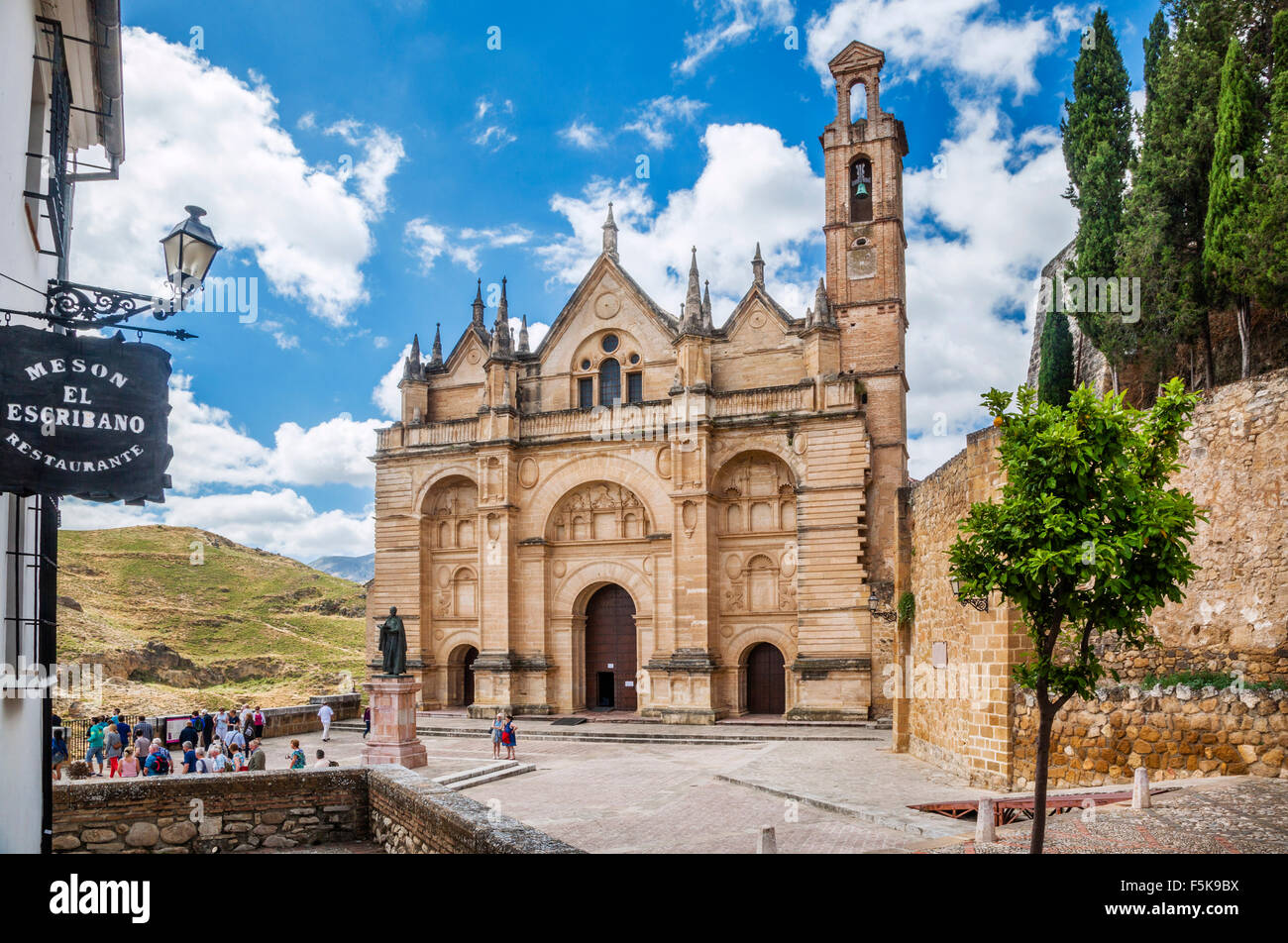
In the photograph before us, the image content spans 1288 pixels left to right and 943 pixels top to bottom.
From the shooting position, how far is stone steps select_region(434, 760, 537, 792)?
19656 mm

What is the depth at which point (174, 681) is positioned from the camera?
147 ft

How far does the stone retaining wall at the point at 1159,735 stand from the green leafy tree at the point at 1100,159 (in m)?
15.7

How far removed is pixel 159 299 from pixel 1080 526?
26.8ft

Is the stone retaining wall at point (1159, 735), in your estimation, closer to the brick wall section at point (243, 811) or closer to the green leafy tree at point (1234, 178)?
the brick wall section at point (243, 811)

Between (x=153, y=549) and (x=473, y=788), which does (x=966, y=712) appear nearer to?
(x=473, y=788)

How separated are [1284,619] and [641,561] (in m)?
23.0

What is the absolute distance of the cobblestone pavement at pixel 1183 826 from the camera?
383 inches

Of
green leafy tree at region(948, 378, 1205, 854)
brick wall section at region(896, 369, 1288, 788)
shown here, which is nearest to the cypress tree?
brick wall section at region(896, 369, 1288, 788)

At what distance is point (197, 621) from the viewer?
57.4 m

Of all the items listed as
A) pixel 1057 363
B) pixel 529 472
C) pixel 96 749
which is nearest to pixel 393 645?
pixel 96 749

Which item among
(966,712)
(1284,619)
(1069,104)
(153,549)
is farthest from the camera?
(153,549)
